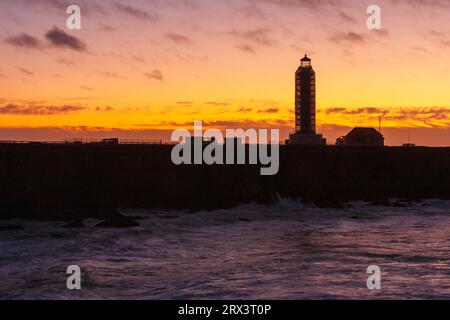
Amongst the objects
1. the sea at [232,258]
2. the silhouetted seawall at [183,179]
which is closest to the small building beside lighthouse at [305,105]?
the silhouetted seawall at [183,179]

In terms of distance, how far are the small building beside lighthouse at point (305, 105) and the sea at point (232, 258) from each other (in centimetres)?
2659

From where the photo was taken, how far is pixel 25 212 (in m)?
39.9

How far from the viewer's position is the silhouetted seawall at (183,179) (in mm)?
42438

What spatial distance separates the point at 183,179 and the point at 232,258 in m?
22.9

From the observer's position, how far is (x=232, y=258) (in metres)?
24.7

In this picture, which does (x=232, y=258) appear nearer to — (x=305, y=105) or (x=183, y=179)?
(x=183, y=179)

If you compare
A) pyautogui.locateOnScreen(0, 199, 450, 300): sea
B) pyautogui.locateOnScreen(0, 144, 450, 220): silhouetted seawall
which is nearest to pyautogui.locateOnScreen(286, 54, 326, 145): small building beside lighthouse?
pyautogui.locateOnScreen(0, 144, 450, 220): silhouetted seawall

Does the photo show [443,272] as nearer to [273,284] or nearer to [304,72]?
[273,284]

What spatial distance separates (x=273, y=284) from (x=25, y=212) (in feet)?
82.4

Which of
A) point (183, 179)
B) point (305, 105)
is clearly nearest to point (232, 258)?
point (183, 179)

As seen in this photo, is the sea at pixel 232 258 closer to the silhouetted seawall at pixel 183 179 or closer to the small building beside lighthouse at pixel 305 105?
the silhouetted seawall at pixel 183 179

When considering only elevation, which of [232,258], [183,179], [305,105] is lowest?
[232,258]

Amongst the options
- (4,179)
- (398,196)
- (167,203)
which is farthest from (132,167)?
(398,196)

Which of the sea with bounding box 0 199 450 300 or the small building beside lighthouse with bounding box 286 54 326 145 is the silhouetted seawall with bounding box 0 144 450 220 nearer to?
the sea with bounding box 0 199 450 300
